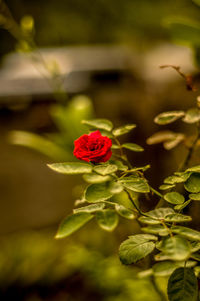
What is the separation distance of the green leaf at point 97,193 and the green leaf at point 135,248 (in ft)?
0.29

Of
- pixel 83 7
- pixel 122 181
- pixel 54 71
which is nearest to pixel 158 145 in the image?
Answer: pixel 54 71

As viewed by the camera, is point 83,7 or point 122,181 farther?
point 83,7

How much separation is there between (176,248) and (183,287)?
105mm

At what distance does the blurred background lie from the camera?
59.2 inches

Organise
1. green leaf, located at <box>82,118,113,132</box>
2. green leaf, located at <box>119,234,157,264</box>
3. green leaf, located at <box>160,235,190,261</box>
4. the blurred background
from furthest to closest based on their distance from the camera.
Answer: the blurred background, green leaf, located at <box>82,118,113,132</box>, green leaf, located at <box>119,234,157,264</box>, green leaf, located at <box>160,235,190,261</box>

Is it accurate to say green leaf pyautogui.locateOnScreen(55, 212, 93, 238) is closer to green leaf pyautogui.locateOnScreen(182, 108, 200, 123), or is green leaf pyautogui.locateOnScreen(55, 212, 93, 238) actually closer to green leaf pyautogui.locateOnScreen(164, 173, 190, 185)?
green leaf pyautogui.locateOnScreen(164, 173, 190, 185)

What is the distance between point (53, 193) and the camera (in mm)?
2391

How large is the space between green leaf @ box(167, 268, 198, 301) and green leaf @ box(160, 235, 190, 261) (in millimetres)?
84

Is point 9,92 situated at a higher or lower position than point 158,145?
lower

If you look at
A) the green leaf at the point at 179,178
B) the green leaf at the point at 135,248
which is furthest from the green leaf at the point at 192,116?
the green leaf at the point at 135,248

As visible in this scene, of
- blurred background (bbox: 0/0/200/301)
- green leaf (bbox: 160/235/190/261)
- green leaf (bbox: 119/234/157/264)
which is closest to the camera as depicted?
green leaf (bbox: 160/235/190/261)

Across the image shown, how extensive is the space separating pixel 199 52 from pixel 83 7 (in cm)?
353

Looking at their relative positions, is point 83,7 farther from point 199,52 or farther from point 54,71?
point 199,52

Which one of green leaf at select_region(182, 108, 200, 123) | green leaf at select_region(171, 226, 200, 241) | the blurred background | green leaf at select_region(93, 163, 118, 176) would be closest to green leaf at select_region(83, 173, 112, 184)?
green leaf at select_region(93, 163, 118, 176)
